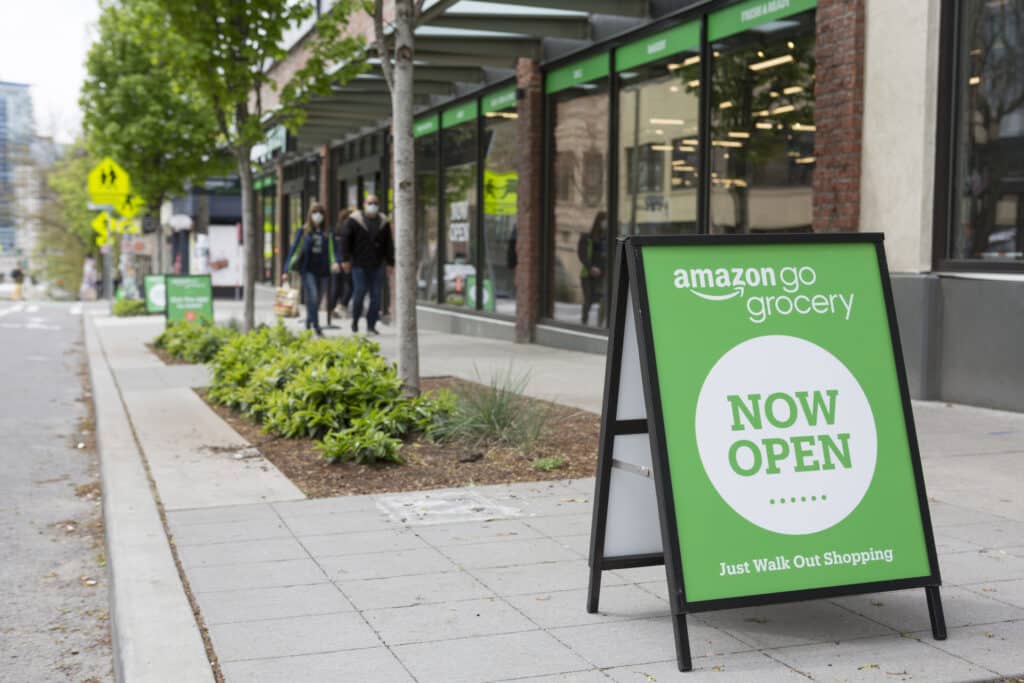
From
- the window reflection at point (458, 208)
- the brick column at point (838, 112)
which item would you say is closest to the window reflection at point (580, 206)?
the window reflection at point (458, 208)

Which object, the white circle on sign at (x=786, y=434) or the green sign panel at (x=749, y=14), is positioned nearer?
the white circle on sign at (x=786, y=434)

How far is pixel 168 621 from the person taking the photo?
4246mm

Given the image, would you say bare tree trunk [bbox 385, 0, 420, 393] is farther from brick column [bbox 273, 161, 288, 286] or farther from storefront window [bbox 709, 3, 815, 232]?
brick column [bbox 273, 161, 288, 286]

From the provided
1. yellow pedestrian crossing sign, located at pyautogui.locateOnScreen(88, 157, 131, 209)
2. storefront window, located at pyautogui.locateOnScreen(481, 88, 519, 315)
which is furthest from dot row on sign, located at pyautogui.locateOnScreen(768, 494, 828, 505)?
yellow pedestrian crossing sign, located at pyautogui.locateOnScreen(88, 157, 131, 209)

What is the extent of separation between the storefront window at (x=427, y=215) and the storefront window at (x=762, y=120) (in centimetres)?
961

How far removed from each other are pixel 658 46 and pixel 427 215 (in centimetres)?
889

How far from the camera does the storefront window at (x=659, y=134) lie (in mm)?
12578

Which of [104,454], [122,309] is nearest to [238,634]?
[104,454]

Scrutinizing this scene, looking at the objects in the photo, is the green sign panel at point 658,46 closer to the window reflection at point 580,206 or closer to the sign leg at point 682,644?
the window reflection at point 580,206

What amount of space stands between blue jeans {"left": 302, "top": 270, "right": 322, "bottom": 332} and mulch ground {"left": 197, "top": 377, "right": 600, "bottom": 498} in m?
9.73

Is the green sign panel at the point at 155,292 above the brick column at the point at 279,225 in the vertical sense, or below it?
below

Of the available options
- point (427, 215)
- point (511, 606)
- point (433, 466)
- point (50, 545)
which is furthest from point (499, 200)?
point (511, 606)

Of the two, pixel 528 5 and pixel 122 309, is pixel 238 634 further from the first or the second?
pixel 122 309

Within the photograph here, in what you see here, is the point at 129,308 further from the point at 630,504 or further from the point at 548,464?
the point at 630,504
